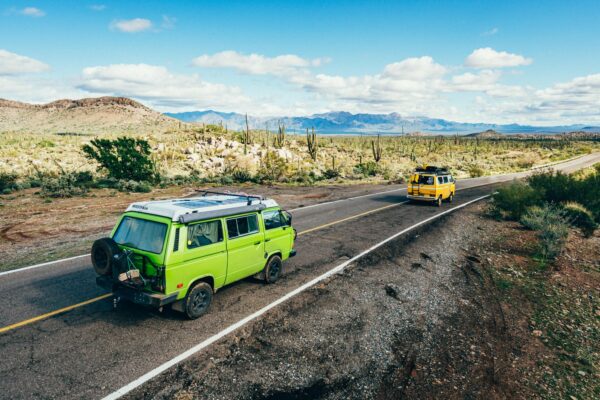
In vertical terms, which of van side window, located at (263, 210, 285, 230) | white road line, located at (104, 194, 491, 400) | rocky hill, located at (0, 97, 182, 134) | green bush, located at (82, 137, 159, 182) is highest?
rocky hill, located at (0, 97, 182, 134)

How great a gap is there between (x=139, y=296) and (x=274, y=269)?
3715 millimetres

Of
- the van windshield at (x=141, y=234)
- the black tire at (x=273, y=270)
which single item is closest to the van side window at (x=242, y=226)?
the black tire at (x=273, y=270)

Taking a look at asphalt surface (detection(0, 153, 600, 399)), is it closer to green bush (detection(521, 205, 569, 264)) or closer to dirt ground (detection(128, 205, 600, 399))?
dirt ground (detection(128, 205, 600, 399))

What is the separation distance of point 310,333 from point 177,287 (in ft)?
9.12

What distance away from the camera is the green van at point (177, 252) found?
6.72 meters

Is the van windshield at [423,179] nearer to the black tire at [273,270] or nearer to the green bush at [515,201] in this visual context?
the green bush at [515,201]

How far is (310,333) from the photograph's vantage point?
7258 millimetres

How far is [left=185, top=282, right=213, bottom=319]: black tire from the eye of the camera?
7.25 metres

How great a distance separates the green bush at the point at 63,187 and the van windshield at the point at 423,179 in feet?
68.8

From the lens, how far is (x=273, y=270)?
961 centimetres

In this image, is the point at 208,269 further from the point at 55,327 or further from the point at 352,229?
the point at 352,229

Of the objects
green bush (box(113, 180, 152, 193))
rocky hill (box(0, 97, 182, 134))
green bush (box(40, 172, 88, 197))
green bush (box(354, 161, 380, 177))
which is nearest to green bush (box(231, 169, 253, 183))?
green bush (box(113, 180, 152, 193))

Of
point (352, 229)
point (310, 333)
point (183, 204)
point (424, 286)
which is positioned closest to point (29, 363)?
point (183, 204)

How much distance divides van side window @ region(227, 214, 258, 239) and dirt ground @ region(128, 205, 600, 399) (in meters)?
1.93
